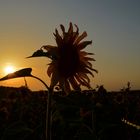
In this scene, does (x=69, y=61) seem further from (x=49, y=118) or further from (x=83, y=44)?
(x=49, y=118)

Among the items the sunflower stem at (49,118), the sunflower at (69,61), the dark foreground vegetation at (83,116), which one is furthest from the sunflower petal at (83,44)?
the dark foreground vegetation at (83,116)

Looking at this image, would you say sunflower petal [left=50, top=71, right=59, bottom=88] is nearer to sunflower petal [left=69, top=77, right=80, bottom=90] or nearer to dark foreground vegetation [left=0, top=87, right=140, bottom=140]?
sunflower petal [left=69, top=77, right=80, bottom=90]

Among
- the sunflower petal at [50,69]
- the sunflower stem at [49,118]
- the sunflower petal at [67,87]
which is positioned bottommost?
the sunflower stem at [49,118]

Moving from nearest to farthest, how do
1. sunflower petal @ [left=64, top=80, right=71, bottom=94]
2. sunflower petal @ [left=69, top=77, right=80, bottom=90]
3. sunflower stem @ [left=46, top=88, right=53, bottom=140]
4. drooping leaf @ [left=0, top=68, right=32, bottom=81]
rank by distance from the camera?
1. drooping leaf @ [left=0, top=68, right=32, bottom=81]
2. sunflower stem @ [left=46, top=88, right=53, bottom=140]
3. sunflower petal @ [left=64, top=80, right=71, bottom=94]
4. sunflower petal @ [left=69, top=77, right=80, bottom=90]

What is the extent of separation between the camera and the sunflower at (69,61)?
277cm

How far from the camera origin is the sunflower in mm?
2770

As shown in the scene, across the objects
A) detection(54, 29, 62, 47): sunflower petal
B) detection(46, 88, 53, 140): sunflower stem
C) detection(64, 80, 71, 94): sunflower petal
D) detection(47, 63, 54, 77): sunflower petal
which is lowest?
detection(46, 88, 53, 140): sunflower stem

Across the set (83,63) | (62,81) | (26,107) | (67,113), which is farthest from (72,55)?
(26,107)

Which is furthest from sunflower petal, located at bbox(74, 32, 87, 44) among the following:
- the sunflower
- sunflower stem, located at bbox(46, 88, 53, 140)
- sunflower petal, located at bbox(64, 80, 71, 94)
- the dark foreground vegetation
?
the dark foreground vegetation

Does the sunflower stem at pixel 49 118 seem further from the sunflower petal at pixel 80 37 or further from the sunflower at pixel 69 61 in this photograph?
the sunflower petal at pixel 80 37

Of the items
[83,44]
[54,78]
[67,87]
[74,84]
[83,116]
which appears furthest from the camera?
[83,116]

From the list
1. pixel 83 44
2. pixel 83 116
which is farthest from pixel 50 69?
pixel 83 116

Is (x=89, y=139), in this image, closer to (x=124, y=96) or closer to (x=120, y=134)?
(x=120, y=134)

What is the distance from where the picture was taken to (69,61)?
312 cm
